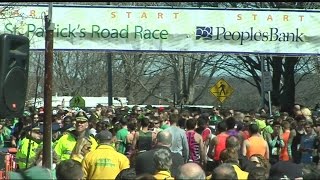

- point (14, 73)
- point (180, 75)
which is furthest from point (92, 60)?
point (14, 73)

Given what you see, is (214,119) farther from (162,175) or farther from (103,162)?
(162,175)

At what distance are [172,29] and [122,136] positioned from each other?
5928mm

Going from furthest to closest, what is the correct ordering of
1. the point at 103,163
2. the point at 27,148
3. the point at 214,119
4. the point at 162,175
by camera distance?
1. the point at 214,119
2. the point at 27,148
3. the point at 103,163
4. the point at 162,175

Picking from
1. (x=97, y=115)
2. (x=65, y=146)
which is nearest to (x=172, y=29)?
(x=97, y=115)

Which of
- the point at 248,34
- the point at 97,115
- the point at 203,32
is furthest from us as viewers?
the point at 97,115

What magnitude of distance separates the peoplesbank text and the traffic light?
11.3 m

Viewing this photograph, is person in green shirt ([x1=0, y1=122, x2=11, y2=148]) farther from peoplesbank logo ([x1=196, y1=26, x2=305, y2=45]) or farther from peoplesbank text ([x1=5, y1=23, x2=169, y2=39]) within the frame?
peoplesbank logo ([x1=196, y1=26, x2=305, y2=45])

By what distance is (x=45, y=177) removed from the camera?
7.78 m

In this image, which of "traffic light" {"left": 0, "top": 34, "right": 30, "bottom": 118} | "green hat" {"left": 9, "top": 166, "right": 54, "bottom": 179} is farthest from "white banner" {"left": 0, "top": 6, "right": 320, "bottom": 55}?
"green hat" {"left": 9, "top": 166, "right": 54, "bottom": 179}

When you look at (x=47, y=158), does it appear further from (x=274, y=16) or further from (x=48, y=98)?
(x=274, y=16)

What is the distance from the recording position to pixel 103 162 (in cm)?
1055

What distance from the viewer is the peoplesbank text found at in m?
22.4

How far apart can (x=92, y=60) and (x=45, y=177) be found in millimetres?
68287

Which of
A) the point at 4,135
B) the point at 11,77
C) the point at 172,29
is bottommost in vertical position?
the point at 4,135
